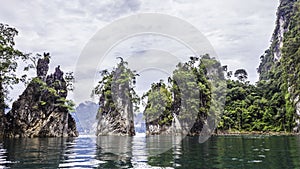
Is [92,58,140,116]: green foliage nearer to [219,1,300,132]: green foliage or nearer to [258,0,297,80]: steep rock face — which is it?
[219,1,300,132]: green foliage

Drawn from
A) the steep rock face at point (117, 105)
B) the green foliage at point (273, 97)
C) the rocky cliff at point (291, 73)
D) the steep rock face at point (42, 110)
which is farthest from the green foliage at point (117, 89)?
the rocky cliff at point (291, 73)

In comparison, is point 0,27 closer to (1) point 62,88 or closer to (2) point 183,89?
(1) point 62,88

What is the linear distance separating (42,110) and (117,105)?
61.0ft

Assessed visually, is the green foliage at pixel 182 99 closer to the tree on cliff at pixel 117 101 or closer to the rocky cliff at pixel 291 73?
the tree on cliff at pixel 117 101

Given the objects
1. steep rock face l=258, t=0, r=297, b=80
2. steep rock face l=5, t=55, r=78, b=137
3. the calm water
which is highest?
steep rock face l=258, t=0, r=297, b=80

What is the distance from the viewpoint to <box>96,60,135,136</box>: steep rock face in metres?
67.8

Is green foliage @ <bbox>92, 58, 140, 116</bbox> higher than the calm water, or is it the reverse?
green foliage @ <bbox>92, 58, 140, 116</bbox>

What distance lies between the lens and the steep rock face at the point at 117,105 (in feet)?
222

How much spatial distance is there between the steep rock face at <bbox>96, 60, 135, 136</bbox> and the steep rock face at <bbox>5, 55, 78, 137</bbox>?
10318mm

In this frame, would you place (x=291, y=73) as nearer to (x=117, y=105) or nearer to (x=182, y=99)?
(x=182, y=99)

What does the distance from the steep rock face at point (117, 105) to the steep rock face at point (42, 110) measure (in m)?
10.3

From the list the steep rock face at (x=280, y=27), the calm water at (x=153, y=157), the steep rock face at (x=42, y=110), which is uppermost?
the steep rock face at (x=280, y=27)

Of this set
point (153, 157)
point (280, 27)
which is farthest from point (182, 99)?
point (153, 157)

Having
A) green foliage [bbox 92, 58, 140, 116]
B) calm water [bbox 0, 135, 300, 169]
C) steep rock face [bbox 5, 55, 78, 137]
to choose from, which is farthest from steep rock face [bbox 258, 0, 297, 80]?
calm water [bbox 0, 135, 300, 169]
